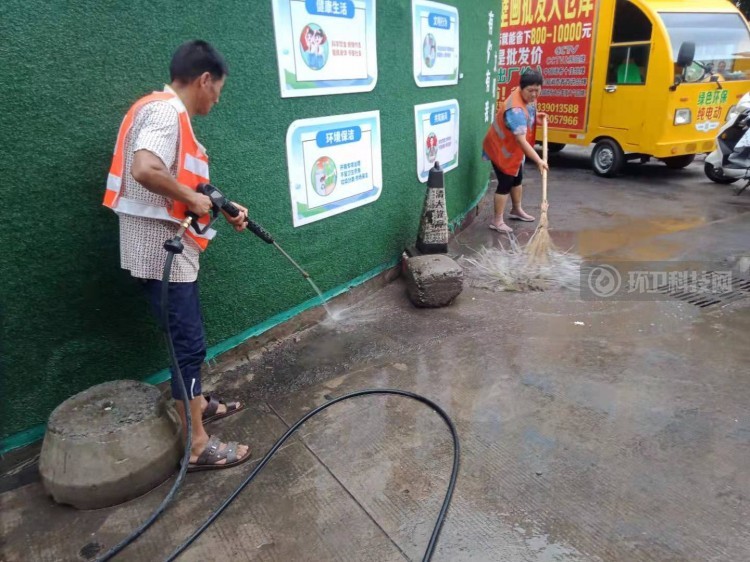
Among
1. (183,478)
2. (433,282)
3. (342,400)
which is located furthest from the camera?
(433,282)

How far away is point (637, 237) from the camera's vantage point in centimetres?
559

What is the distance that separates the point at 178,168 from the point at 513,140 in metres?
4.14

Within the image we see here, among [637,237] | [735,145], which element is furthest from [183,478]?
[735,145]

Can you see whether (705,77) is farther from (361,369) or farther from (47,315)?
(47,315)

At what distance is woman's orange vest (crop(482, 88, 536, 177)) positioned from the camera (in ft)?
17.8

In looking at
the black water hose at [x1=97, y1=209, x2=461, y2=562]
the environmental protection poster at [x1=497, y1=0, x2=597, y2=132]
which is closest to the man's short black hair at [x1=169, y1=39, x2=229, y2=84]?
the black water hose at [x1=97, y1=209, x2=461, y2=562]

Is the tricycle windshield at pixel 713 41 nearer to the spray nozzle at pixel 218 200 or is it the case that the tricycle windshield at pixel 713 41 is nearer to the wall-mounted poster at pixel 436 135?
the wall-mounted poster at pixel 436 135

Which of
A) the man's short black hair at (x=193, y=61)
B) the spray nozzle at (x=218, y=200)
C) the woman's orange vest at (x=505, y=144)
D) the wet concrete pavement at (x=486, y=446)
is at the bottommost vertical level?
the wet concrete pavement at (x=486, y=446)

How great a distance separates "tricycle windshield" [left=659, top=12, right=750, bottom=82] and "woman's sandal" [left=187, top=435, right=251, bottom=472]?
7364mm

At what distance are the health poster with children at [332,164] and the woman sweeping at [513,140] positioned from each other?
1799 mm

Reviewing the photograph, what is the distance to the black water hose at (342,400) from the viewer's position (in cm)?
199

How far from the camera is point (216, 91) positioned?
2186 millimetres

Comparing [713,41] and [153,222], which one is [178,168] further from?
[713,41]

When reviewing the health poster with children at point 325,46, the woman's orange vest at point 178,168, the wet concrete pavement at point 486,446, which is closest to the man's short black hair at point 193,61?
the woman's orange vest at point 178,168
